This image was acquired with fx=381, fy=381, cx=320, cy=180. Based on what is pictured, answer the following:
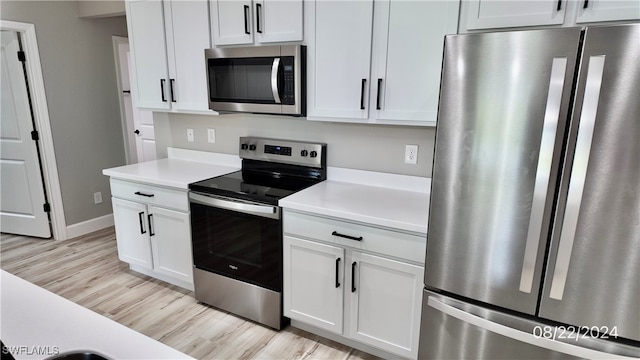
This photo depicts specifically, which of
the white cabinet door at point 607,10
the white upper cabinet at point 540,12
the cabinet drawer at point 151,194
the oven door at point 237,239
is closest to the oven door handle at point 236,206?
the oven door at point 237,239

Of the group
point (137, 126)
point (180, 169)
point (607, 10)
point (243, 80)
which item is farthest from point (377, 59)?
point (137, 126)

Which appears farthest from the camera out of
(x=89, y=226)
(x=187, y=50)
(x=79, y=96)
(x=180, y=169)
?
(x=89, y=226)

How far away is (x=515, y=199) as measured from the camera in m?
1.41

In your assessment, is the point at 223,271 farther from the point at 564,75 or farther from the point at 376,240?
the point at 564,75

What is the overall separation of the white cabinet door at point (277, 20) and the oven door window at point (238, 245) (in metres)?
1.09

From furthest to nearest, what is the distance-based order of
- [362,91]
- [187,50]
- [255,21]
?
[187,50]
[255,21]
[362,91]

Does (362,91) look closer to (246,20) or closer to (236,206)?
(246,20)

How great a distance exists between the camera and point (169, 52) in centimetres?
272

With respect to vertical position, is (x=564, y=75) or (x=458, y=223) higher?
(x=564, y=75)

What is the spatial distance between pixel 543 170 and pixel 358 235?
92 cm

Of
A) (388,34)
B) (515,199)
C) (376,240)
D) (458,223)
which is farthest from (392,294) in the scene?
(388,34)

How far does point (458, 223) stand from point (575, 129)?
531 mm

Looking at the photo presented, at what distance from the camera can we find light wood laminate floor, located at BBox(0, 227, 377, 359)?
2.26 metres

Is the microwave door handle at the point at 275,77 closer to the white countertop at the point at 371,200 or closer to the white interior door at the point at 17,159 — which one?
the white countertop at the point at 371,200
